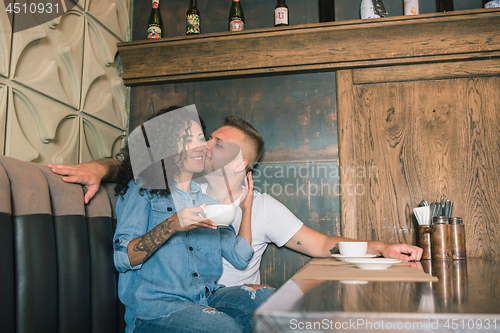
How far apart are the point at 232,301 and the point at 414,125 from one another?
4.16 feet

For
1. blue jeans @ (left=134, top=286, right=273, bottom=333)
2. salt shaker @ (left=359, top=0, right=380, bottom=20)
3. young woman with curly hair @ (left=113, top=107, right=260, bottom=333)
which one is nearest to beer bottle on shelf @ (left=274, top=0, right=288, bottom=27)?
salt shaker @ (left=359, top=0, right=380, bottom=20)

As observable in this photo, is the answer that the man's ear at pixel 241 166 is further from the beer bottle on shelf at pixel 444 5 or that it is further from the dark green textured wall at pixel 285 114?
the beer bottle on shelf at pixel 444 5

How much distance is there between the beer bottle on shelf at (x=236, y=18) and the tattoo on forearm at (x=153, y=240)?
4.04ft

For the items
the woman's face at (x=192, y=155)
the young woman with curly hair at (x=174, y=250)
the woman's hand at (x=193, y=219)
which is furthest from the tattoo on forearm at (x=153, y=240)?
the woman's face at (x=192, y=155)

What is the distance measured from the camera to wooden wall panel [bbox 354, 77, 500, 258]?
1.69 m

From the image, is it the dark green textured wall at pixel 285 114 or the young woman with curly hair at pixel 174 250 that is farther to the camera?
the dark green textured wall at pixel 285 114

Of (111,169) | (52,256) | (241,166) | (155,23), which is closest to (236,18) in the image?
(155,23)

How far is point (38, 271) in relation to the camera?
3.24 feet

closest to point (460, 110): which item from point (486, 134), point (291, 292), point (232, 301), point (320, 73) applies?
point (486, 134)

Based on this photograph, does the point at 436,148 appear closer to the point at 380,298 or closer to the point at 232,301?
the point at 232,301

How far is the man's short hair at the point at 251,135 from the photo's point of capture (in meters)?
1.86

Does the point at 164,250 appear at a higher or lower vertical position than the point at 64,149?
lower

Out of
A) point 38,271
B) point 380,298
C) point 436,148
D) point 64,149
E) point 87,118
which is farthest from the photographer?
point 436,148

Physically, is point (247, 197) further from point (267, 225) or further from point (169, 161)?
point (169, 161)
